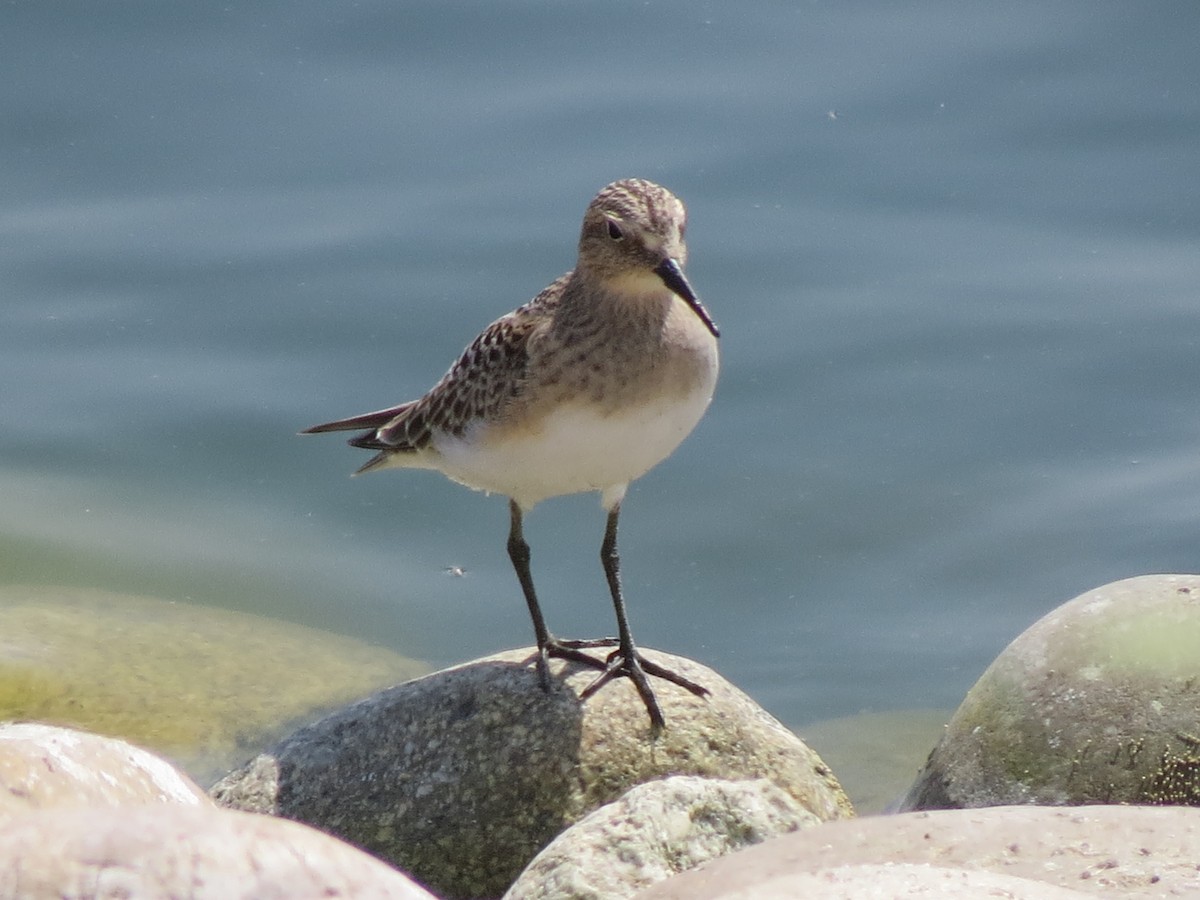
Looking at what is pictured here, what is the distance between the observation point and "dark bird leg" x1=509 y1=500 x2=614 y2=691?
5781mm

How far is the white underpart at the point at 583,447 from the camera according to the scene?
17.8ft

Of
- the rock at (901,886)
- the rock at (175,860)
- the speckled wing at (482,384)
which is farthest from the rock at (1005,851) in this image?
the speckled wing at (482,384)

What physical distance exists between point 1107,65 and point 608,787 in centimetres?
580

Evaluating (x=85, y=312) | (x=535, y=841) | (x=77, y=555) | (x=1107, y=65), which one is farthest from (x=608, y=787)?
(x=1107, y=65)

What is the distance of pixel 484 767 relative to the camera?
5.45 m

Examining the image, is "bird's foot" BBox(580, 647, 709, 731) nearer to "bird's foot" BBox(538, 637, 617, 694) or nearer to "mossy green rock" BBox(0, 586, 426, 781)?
"bird's foot" BBox(538, 637, 617, 694)

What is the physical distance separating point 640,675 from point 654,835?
4.79ft

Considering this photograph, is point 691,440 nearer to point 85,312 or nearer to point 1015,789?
point 85,312

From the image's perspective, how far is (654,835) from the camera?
425 centimetres

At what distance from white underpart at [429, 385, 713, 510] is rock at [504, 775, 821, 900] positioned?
1.27 meters

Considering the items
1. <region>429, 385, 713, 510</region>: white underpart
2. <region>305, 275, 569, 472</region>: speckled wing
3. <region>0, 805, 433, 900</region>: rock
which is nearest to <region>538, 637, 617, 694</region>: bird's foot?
<region>429, 385, 713, 510</region>: white underpart

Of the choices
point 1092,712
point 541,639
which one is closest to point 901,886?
point 1092,712

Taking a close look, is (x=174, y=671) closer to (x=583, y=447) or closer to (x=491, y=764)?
(x=491, y=764)

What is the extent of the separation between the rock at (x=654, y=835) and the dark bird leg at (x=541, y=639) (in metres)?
1.28
